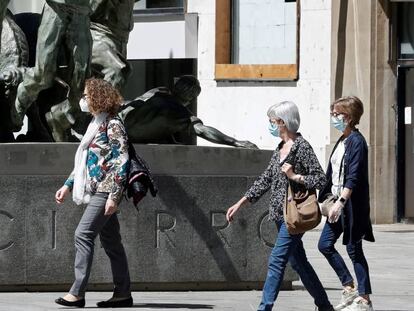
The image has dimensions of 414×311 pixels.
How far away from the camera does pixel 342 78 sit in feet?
87.7

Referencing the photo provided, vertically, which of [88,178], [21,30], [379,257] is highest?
[21,30]

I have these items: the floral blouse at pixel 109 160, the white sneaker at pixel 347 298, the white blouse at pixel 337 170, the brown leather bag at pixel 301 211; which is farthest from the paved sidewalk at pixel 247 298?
the brown leather bag at pixel 301 211

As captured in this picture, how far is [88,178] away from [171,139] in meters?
3.47

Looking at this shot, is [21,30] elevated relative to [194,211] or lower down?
elevated

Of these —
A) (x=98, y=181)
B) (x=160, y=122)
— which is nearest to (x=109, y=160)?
(x=98, y=181)

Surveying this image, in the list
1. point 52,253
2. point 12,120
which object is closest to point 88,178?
point 52,253

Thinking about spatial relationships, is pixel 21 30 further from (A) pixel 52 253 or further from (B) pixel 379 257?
(B) pixel 379 257

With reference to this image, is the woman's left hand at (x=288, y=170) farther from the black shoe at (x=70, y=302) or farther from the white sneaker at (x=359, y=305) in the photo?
the black shoe at (x=70, y=302)

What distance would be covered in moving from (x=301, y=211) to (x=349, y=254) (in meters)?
0.98

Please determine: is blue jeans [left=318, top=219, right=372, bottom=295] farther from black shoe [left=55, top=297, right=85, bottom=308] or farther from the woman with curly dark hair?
black shoe [left=55, top=297, right=85, bottom=308]

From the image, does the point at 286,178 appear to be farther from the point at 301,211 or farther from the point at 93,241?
the point at 93,241

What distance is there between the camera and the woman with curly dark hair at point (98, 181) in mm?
12531

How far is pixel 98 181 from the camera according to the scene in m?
12.6

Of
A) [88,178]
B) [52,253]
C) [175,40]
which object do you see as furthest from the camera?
[175,40]
